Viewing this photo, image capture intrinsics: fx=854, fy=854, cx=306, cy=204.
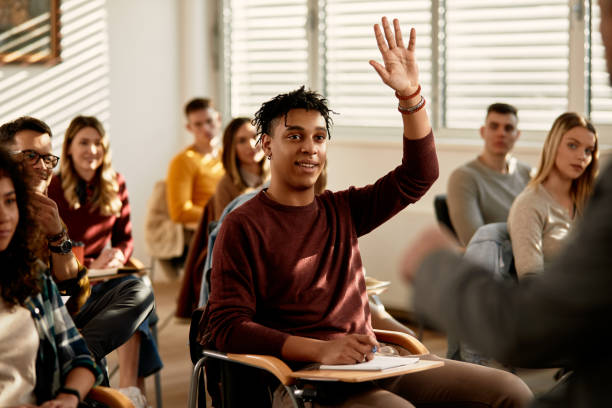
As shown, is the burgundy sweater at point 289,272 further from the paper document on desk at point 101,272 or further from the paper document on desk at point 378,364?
the paper document on desk at point 101,272

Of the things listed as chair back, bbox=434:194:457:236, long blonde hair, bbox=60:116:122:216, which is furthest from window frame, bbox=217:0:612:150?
long blonde hair, bbox=60:116:122:216

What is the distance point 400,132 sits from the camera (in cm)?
553

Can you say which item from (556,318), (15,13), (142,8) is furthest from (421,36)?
(556,318)

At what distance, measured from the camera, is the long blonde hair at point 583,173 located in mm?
3584

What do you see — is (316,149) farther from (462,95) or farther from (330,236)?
(462,95)

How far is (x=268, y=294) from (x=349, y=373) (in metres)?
0.41

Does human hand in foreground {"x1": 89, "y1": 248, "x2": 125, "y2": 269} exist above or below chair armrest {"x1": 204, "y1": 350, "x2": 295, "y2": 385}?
above

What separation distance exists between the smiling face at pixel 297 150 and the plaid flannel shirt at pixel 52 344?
0.75 metres

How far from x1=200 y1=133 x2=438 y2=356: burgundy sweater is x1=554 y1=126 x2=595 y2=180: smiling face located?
1.35 meters

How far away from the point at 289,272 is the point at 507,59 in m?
3.28

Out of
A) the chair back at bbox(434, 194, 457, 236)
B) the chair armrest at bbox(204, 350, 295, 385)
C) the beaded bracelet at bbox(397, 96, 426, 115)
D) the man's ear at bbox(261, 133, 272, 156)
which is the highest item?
the beaded bracelet at bbox(397, 96, 426, 115)

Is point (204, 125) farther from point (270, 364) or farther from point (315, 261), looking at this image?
point (270, 364)

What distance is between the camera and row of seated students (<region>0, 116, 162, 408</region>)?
2.57 metres

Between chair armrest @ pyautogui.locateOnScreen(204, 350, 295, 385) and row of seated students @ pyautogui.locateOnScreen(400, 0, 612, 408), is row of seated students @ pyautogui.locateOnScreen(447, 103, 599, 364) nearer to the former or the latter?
chair armrest @ pyautogui.locateOnScreen(204, 350, 295, 385)
